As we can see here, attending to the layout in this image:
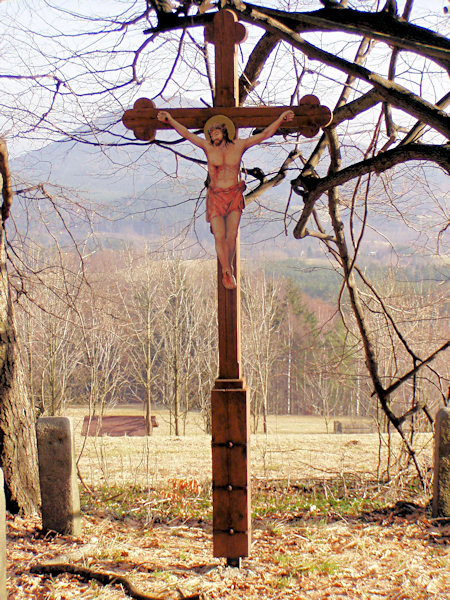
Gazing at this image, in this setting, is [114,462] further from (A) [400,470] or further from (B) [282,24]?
(B) [282,24]

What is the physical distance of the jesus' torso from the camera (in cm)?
358

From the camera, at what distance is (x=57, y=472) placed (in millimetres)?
4453

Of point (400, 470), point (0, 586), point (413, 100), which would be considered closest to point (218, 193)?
point (413, 100)

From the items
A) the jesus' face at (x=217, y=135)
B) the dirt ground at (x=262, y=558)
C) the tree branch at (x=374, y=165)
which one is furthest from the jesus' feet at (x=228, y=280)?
the dirt ground at (x=262, y=558)

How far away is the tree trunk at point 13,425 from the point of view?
4855 millimetres

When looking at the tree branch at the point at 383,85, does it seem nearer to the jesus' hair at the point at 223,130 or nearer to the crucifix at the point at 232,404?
the crucifix at the point at 232,404

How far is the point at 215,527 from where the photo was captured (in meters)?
3.72

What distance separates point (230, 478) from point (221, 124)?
2165 millimetres

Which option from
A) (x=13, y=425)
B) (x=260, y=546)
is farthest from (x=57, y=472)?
(x=260, y=546)

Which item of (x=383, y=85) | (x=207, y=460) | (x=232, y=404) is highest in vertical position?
(x=383, y=85)

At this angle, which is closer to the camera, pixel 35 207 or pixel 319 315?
pixel 35 207

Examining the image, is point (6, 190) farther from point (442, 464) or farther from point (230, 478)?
point (442, 464)

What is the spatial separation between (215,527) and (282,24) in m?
3.59

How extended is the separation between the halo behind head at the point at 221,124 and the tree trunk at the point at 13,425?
227cm
